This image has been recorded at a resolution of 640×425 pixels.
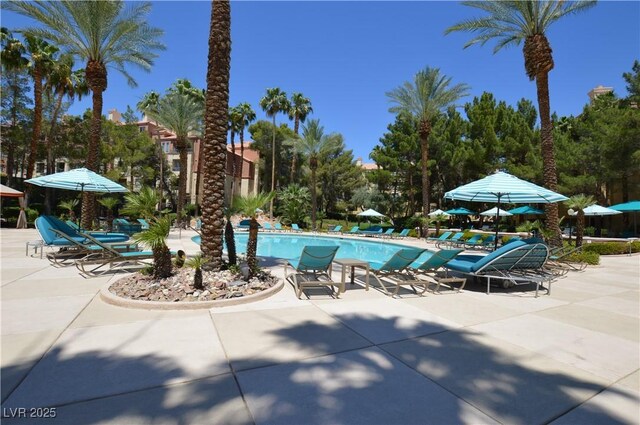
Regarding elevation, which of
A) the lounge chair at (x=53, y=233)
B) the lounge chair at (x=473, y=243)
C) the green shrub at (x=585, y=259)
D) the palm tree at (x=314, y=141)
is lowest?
the green shrub at (x=585, y=259)

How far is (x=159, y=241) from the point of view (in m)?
6.15

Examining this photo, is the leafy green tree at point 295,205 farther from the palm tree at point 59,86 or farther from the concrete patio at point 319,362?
the concrete patio at point 319,362

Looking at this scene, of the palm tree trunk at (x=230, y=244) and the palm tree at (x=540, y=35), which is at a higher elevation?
the palm tree at (x=540, y=35)

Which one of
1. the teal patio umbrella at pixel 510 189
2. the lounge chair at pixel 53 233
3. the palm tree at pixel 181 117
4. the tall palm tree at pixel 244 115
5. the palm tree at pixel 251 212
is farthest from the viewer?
the tall palm tree at pixel 244 115

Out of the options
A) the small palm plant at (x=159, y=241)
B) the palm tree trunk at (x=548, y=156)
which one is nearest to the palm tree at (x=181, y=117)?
the small palm plant at (x=159, y=241)

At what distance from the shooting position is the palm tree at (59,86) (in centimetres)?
2391

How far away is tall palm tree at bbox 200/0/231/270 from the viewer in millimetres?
7180

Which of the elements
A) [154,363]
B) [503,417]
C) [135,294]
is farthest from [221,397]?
[135,294]

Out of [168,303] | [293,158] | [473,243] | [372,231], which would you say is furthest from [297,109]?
[168,303]

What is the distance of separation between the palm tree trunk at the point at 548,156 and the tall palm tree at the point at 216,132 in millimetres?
12507

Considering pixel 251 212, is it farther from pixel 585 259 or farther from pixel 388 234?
pixel 388 234

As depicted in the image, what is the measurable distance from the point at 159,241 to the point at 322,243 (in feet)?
A: 50.3

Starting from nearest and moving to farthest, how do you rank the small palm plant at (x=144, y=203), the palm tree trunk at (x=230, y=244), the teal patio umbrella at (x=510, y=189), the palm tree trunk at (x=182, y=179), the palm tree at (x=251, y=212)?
the small palm plant at (x=144, y=203) → the palm tree at (x=251, y=212) → the palm tree trunk at (x=230, y=244) → the teal patio umbrella at (x=510, y=189) → the palm tree trunk at (x=182, y=179)

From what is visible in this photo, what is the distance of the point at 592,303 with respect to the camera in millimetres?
6465
